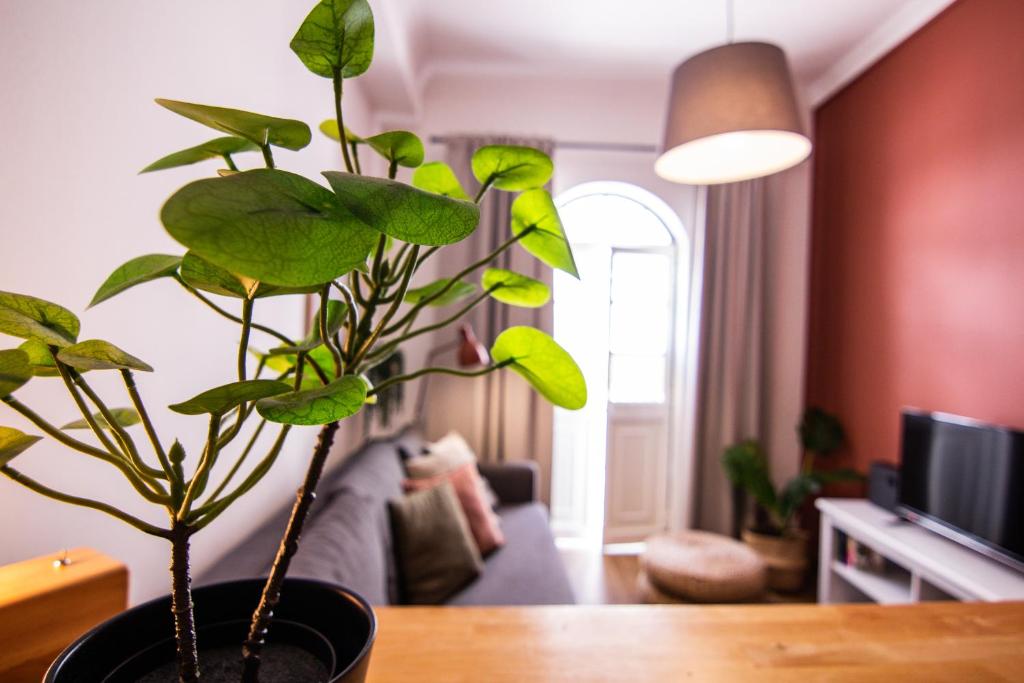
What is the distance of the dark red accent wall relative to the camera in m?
2.32

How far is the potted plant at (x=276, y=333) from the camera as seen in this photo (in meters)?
0.27

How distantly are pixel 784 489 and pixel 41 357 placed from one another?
12.3 feet

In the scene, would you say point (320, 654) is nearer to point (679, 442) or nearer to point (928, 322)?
point (928, 322)

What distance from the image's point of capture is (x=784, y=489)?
3.39 meters

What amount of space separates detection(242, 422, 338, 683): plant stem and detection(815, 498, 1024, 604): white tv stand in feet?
7.74

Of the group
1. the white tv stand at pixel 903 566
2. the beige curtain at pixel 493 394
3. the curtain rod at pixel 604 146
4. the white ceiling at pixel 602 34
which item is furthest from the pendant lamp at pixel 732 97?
the curtain rod at pixel 604 146

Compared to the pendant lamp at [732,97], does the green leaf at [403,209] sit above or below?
below

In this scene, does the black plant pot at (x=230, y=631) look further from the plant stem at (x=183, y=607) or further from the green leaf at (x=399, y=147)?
the green leaf at (x=399, y=147)

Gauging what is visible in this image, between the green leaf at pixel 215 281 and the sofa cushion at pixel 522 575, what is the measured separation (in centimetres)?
173

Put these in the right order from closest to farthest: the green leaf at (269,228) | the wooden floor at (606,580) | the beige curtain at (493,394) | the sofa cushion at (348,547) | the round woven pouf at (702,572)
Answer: the green leaf at (269,228)
the sofa cushion at (348,547)
the round woven pouf at (702,572)
the wooden floor at (606,580)
the beige curtain at (493,394)

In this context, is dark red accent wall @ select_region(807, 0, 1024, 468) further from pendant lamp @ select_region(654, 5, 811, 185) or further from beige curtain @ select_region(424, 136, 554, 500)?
beige curtain @ select_region(424, 136, 554, 500)

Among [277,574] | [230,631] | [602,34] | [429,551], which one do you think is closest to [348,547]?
[429,551]

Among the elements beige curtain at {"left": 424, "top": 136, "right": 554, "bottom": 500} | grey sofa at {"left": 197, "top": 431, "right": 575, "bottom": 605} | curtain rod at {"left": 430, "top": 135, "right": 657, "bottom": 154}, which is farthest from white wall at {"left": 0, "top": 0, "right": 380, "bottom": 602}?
curtain rod at {"left": 430, "top": 135, "right": 657, "bottom": 154}

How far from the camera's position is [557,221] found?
456 mm
